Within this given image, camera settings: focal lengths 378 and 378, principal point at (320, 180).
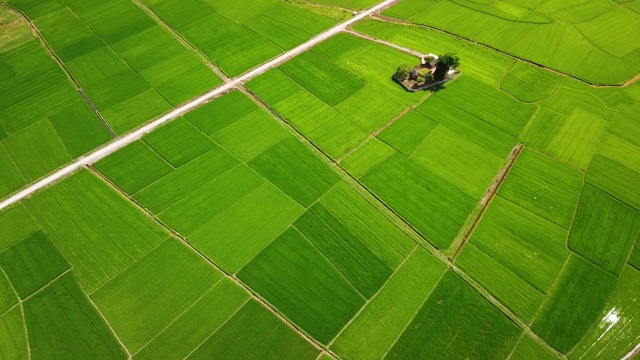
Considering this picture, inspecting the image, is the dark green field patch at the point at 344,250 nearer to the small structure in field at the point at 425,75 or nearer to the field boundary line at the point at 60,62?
the small structure in field at the point at 425,75

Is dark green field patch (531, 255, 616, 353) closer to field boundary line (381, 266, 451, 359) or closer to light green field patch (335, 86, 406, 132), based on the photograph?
field boundary line (381, 266, 451, 359)

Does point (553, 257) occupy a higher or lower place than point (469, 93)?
lower

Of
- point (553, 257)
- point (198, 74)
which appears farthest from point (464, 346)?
point (198, 74)

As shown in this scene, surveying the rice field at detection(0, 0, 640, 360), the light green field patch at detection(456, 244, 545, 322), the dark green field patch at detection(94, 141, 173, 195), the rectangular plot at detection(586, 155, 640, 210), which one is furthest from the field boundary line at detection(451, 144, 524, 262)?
the dark green field patch at detection(94, 141, 173, 195)

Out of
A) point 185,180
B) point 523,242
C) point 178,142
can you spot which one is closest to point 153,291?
point 185,180

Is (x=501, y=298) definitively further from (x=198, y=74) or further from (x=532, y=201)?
(x=198, y=74)

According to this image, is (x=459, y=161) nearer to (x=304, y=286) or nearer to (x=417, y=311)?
(x=417, y=311)
